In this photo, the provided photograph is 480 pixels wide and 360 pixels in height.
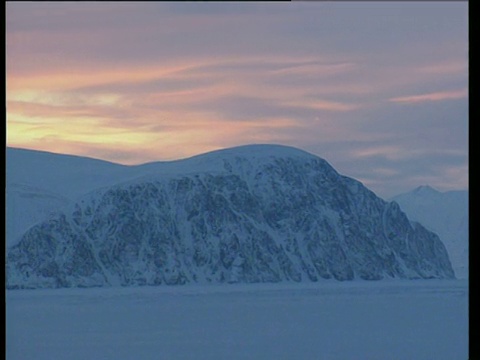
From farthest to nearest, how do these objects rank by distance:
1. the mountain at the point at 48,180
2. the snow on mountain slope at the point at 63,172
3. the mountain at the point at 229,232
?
1. the snow on mountain slope at the point at 63,172
2. the mountain at the point at 48,180
3. the mountain at the point at 229,232

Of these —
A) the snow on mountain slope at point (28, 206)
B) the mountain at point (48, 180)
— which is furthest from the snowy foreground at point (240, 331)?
the mountain at point (48, 180)

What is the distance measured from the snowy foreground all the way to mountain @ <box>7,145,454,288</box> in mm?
24680

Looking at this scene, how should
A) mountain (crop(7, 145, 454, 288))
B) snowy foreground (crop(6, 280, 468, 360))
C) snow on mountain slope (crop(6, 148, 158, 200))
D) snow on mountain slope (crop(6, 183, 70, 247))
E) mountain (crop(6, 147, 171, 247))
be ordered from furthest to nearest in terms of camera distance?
snow on mountain slope (crop(6, 148, 158, 200)) → mountain (crop(6, 147, 171, 247)) → snow on mountain slope (crop(6, 183, 70, 247)) → mountain (crop(7, 145, 454, 288)) → snowy foreground (crop(6, 280, 468, 360))

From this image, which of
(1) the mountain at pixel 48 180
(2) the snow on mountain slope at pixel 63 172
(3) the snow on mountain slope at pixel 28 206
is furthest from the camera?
(2) the snow on mountain slope at pixel 63 172

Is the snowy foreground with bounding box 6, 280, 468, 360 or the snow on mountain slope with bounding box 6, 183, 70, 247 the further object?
the snow on mountain slope with bounding box 6, 183, 70, 247

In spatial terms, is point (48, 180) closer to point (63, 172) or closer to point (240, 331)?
point (63, 172)

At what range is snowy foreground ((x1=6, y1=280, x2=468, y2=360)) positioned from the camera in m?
16.8

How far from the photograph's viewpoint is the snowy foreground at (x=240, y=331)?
16766 millimetres

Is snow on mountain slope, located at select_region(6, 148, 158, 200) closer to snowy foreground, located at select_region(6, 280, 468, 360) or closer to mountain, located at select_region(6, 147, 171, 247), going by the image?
mountain, located at select_region(6, 147, 171, 247)

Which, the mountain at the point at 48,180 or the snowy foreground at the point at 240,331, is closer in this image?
the snowy foreground at the point at 240,331

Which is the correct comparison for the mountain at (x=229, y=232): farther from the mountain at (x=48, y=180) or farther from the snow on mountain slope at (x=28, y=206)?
the snow on mountain slope at (x=28, y=206)

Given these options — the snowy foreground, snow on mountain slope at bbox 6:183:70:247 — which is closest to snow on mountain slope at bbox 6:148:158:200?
snow on mountain slope at bbox 6:183:70:247

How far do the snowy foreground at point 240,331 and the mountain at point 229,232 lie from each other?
24.7 m

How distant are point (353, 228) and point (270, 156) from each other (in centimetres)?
965
